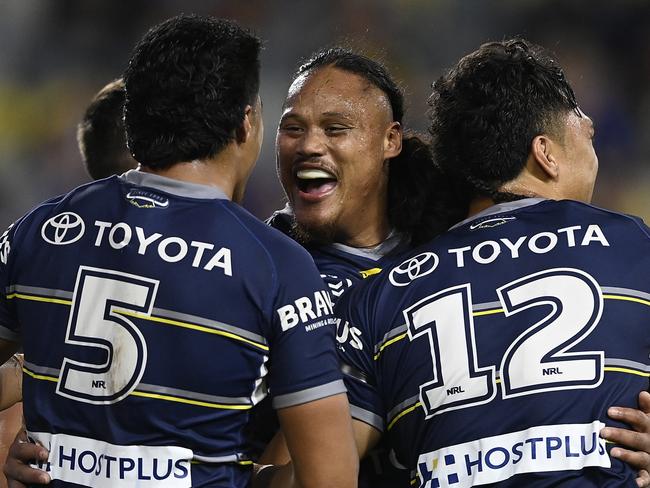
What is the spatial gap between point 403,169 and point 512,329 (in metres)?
1.24

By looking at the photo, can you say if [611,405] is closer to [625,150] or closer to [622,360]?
[622,360]

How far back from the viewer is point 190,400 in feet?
7.75

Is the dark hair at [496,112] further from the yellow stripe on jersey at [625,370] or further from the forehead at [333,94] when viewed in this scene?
the yellow stripe on jersey at [625,370]

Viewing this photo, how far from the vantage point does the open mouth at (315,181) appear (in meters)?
3.48

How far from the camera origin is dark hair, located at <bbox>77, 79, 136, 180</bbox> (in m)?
3.96

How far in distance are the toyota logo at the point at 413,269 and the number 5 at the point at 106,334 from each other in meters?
0.77

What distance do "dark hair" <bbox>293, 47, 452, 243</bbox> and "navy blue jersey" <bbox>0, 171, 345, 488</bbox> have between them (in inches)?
44.5

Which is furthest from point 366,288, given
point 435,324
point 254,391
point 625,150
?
point 625,150

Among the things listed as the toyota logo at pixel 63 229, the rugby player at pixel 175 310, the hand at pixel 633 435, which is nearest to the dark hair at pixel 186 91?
the rugby player at pixel 175 310

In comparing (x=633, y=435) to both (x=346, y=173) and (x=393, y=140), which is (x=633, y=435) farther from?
(x=393, y=140)

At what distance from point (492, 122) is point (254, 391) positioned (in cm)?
113

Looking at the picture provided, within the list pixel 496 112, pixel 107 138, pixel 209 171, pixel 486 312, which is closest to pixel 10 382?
pixel 209 171

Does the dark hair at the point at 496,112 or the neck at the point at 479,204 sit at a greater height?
the dark hair at the point at 496,112

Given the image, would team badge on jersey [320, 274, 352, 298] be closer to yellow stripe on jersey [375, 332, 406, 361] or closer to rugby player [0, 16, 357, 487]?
yellow stripe on jersey [375, 332, 406, 361]
